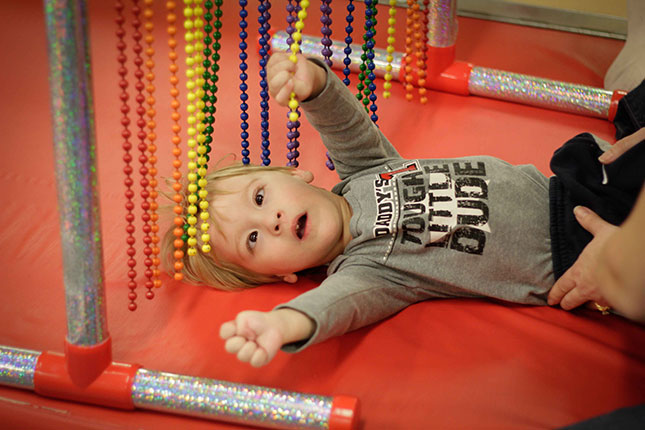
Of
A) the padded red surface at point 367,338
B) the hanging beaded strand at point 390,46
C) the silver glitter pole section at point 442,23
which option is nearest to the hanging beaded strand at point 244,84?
the padded red surface at point 367,338

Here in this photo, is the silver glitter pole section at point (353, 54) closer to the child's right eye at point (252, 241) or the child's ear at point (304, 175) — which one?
the child's ear at point (304, 175)

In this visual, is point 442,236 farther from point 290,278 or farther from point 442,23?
point 442,23

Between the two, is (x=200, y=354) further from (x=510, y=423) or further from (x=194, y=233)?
(x=510, y=423)

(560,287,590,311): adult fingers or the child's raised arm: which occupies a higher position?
the child's raised arm

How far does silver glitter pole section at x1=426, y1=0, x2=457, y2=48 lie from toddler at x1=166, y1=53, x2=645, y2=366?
0.50m

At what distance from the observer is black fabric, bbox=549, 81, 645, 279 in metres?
0.89

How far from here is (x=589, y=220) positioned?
90 cm

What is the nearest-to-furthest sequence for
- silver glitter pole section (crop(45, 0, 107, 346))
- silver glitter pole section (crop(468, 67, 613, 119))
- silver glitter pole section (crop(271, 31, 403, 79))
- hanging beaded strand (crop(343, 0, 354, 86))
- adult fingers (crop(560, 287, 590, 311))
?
silver glitter pole section (crop(45, 0, 107, 346))
adult fingers (crop(560, 287, 590, 311))
hanging beaded strand (crop(343, 0, 354, 86))
silver glitter pole section (crop(468, 67, 613, 119))
silver glitter pole section (crop(271, 31, 403, 79))

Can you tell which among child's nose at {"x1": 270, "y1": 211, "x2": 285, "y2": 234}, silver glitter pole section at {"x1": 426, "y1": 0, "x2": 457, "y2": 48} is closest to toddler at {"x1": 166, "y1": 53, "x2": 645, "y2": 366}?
child's nose at {"x1": 270, "y1": 211, "x2": 285, "y2": 234}

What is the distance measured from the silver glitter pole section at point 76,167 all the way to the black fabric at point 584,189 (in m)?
0.56

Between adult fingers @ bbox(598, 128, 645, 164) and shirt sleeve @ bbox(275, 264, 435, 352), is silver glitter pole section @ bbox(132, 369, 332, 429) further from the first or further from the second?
adult fingers @ bbox(598, 128, 645, 164)

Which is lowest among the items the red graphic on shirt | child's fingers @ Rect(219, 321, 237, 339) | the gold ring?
the gold ring

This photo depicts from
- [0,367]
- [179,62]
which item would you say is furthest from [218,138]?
[0,367]

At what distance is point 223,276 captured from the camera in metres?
1.00
